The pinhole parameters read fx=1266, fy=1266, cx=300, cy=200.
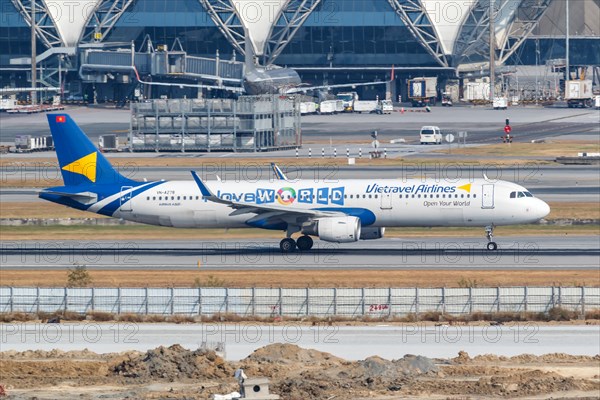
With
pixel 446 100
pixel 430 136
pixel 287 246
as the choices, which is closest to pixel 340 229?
pixel 287 246

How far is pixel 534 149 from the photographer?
11475 cm

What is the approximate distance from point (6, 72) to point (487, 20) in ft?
232

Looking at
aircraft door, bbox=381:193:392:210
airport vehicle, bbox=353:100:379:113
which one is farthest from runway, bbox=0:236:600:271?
airport vehicle, bbox=353:100:379:113

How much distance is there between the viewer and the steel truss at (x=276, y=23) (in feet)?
579

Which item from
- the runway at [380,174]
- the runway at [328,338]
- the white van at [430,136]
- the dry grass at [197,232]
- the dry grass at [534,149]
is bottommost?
the runway at [328,338]

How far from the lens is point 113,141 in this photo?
120750 mm

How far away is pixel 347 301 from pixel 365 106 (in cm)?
12365

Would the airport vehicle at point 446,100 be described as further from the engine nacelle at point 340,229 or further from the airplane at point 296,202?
the engine nacelle at point 340,229

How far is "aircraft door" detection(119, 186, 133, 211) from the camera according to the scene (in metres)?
65.3

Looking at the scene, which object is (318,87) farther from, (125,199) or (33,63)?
(125,199)

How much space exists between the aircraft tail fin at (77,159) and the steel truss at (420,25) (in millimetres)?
112791

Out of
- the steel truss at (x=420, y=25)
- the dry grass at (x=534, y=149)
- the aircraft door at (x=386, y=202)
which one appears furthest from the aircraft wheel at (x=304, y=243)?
the steel truss at (x=420, y=25)

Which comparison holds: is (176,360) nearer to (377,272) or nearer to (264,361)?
(264,361)

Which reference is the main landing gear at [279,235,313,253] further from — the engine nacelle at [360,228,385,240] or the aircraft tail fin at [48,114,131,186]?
the aircraft tail fin at [48,114,131,186]
